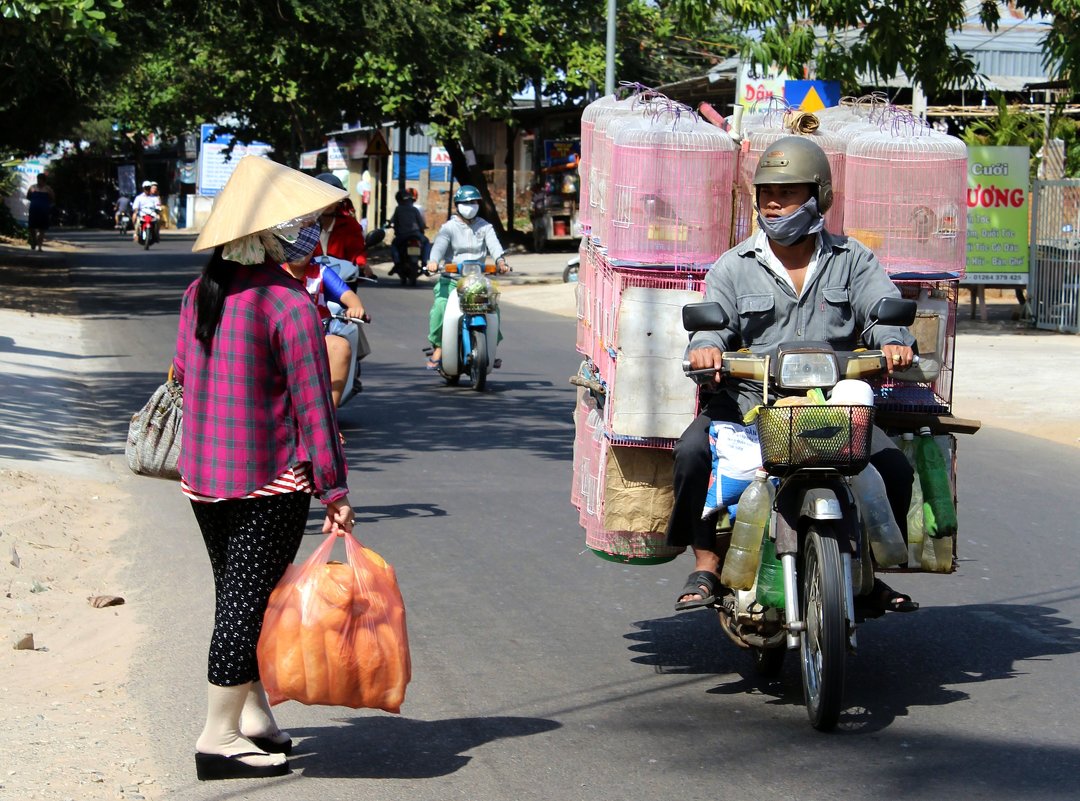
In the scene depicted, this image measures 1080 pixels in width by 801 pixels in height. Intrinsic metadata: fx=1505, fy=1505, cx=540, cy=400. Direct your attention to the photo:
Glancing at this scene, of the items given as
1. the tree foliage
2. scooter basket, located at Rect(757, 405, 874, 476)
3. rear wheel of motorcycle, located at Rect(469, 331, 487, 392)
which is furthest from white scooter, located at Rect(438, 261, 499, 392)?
scooter basket, located at Rect(757, 405, 874, 476)

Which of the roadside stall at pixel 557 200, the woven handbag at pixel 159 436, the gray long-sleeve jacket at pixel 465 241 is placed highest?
the roadside stall at pixel 557 200

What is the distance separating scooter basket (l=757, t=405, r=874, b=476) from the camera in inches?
187

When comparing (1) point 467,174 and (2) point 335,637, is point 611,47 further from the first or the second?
(2) point 335,637

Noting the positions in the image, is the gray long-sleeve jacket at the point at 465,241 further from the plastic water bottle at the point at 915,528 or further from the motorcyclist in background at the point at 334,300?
the plastic water bottle at the point at 915,528

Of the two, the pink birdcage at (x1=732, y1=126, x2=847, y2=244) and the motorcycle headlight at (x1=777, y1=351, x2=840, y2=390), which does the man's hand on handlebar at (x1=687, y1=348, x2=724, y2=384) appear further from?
the pink birdcage at (x1=732, y1=126, x2=847, y2=244)

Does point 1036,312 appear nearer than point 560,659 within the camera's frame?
No

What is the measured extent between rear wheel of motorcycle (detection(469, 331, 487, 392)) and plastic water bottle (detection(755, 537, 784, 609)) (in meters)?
9.34

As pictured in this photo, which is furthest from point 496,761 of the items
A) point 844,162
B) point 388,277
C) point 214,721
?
point 388,277

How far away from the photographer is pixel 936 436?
5.61 metres

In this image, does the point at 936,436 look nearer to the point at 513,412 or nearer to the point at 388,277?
the point at 513,412

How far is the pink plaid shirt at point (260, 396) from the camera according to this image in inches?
174

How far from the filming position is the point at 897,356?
5.12m

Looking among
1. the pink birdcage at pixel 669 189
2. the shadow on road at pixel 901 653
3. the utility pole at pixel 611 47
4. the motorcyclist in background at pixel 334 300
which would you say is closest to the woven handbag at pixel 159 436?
the pink birdcage at pixel 669 189

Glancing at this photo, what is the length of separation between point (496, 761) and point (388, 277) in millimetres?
29132
